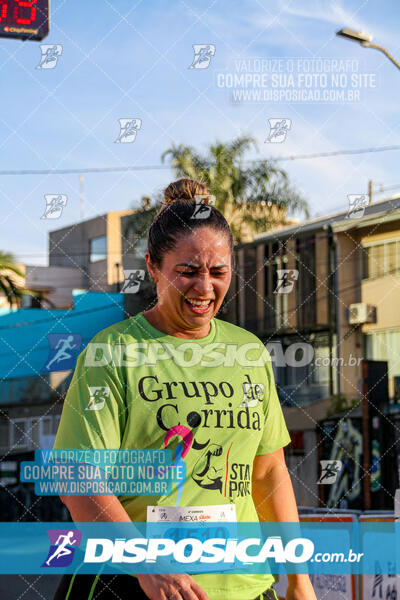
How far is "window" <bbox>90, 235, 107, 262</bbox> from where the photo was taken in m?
25.6

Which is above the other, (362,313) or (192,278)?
(362,313)

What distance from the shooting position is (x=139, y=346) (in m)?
2.36

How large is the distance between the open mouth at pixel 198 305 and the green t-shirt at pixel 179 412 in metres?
0.09

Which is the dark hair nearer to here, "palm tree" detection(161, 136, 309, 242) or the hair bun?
the hair bun

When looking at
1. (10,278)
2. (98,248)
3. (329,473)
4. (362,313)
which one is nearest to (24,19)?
(329,473)

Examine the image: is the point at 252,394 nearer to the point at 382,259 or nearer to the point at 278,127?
the point at 278,127

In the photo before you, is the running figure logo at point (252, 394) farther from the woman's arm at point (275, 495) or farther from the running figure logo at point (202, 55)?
the running figure logo at point (202, 55)

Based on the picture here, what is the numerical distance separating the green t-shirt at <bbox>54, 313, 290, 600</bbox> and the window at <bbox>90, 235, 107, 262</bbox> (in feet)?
76.3

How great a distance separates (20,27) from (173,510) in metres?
2.45

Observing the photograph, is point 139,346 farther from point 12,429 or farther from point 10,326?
point 12,429

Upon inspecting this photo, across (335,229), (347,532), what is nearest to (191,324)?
(347,532)

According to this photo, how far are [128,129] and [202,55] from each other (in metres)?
0.60

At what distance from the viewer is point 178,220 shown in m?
Result: 2.45

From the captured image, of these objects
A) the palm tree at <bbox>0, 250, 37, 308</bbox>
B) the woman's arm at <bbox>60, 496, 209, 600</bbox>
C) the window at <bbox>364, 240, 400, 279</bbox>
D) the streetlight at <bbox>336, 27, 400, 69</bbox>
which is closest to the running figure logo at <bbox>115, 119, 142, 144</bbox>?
the streetlight at <bbox>336, 27, 400, 69</bbox>
